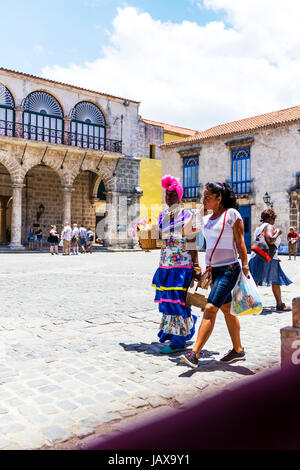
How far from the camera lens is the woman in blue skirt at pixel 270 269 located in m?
6.49

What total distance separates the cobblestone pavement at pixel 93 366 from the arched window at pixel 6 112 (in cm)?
1732

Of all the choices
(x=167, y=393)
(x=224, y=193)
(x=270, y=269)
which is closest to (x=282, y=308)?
(x=270, y=269)

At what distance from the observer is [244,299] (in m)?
3.62

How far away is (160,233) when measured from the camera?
4219 millimetres

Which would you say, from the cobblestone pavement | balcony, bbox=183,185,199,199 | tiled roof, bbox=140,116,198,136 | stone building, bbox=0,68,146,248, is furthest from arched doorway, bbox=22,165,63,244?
the cobblestone pavement

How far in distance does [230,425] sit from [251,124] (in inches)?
1042

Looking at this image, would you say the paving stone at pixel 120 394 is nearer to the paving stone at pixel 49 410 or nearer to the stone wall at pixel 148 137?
the paving stone at pixel 49 410

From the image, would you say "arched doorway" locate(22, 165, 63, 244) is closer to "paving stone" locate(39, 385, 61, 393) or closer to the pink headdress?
the pink headdress

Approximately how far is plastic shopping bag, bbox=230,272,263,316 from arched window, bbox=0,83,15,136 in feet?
68.0

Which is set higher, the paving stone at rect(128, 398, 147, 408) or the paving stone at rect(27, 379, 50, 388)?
the paving stone at rect(27, 379, 50, 388)

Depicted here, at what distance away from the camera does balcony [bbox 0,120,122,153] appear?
2236 cm

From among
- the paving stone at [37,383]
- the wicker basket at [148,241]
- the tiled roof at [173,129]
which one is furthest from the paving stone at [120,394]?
the tiled roof at [173,129]

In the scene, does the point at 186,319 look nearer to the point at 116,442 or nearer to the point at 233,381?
the point at 233,381

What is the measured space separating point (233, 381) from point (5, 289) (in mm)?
5936
